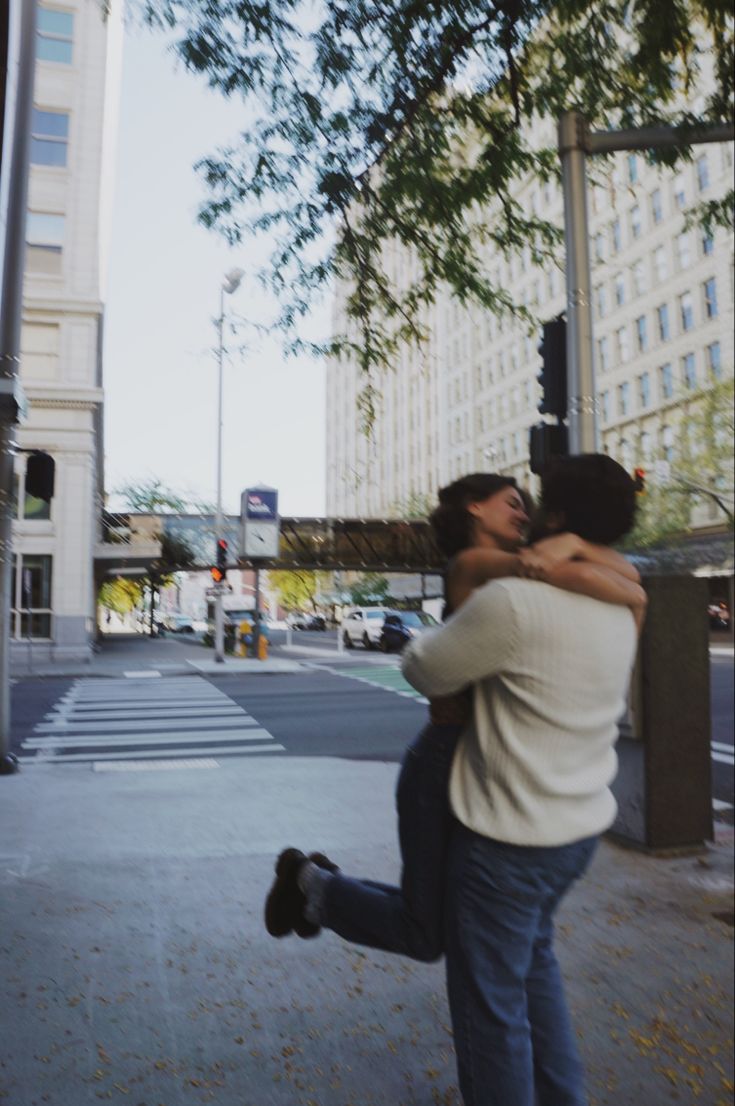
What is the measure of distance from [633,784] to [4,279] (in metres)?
4.97

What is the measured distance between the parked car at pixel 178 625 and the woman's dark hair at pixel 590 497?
282 feet

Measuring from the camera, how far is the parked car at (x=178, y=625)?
88688 mm

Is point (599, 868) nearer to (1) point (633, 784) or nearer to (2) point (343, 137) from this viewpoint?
(1) point (633, 784)

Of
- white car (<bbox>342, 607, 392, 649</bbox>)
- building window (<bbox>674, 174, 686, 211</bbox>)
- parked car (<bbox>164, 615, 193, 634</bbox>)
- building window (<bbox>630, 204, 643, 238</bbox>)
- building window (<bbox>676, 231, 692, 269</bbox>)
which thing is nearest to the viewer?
white car (<bbox>342, 607, 392, 649</bbox>)

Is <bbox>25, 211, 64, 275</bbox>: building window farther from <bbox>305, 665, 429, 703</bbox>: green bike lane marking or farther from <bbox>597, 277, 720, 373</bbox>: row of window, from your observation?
<bbox>597, 277, 720, 373</bbox>: row of window

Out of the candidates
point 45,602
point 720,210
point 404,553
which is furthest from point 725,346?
point 720,210

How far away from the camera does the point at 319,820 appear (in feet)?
20.1

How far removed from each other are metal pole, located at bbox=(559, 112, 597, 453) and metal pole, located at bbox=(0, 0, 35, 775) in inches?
102

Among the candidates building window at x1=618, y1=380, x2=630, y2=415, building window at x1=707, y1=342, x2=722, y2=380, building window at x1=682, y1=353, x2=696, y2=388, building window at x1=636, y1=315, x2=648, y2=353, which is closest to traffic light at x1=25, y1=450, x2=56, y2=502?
building window at x1=707, y1=342, x2=722, y2=380

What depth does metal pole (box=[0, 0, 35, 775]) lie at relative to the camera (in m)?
2.67

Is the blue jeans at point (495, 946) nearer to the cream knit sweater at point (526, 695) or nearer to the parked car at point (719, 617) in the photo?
the cream knit sweater at point (526, 695)

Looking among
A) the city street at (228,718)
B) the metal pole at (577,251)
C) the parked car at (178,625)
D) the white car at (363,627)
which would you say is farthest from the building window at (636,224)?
the parked car at (178,625)

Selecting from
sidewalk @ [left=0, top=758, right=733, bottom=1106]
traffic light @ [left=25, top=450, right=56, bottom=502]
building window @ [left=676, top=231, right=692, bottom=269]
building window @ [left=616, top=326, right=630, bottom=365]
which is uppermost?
building window @ [left=676, top=231, right=692, bottom=269]

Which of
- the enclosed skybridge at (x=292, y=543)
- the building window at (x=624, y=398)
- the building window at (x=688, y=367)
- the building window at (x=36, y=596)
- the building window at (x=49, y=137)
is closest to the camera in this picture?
the building window at (x=49, y=137)
